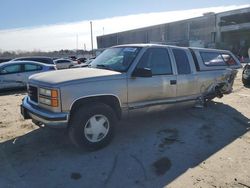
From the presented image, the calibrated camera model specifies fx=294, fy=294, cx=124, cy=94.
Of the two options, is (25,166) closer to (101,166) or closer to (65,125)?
(65,125)

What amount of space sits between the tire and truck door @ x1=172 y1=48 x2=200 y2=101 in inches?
74.2

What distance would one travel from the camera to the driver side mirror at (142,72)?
5.41 metres

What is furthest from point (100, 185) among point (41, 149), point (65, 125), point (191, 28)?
point (191, 28)

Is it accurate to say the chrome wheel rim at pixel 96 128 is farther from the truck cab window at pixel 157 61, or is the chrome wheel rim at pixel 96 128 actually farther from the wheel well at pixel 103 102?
the truck cab window at pixel 157 61

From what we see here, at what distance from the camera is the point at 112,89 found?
5.18 m

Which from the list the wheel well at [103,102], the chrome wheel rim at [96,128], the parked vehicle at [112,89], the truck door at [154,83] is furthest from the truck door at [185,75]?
the chrome wheel rim at [96,128]

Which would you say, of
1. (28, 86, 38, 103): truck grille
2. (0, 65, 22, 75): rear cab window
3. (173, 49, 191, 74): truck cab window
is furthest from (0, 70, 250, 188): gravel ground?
(0, 65, 22, 75): rear cab window

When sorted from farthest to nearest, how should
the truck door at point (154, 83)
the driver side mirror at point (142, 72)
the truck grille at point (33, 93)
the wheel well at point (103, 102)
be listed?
the truck door at point (154, 83) → the driver side mirror at point (142, 72) → the truck grille at point (33, 93) → the wheel well at point (103, 102)

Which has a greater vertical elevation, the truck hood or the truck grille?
the truck hood

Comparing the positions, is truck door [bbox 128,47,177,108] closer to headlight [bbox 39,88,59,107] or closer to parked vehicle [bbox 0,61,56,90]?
headlight [bbox 39,88,59,107]

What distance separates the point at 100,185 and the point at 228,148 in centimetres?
255

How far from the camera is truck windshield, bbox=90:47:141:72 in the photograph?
5.66 meters

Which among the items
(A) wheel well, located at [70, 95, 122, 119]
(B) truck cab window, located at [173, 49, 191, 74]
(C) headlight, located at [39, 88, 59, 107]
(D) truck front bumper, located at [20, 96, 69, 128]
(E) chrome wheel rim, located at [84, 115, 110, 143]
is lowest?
(E) chrome wheel rim, located at [84, 115, 110, 143]

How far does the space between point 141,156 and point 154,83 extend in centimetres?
158
